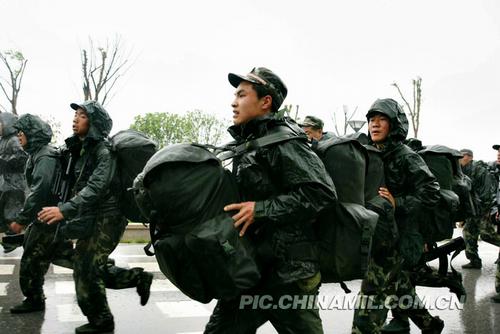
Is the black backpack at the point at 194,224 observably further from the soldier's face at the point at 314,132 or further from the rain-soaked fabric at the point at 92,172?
the soldier's face at the point at 314,132

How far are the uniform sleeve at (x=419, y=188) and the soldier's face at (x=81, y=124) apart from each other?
3.05 m

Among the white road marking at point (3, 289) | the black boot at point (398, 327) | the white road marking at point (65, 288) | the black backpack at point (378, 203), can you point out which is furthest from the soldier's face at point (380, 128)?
the white road marking at point (3, 289)

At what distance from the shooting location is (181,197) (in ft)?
8.62

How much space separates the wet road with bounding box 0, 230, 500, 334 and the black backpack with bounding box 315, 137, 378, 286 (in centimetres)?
274

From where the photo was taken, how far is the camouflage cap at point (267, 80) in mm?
3195

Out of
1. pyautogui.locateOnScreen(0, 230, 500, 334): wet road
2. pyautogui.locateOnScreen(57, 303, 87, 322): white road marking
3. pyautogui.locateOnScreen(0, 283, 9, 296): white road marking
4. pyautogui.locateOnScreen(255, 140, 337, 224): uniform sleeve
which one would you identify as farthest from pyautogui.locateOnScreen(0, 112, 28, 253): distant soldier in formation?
pyautogui.locateOnScreen(255, 140, 337, 224): uniform sleeve

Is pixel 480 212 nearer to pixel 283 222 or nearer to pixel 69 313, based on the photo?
pixel 69 313

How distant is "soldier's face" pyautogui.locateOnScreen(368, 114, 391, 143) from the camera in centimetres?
504

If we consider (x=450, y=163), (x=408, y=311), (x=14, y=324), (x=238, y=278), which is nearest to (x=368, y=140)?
(x=450, y=163)

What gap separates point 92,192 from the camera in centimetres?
515

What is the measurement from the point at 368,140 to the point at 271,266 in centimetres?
250

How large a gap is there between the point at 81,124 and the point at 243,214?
3.31 meters

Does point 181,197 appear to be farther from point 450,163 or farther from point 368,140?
point 450,163

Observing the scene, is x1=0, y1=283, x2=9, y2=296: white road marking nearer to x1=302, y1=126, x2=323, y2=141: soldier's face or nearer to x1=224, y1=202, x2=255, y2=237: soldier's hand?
x1=302, y1=126, x2=323, y2=141: soldier's face
